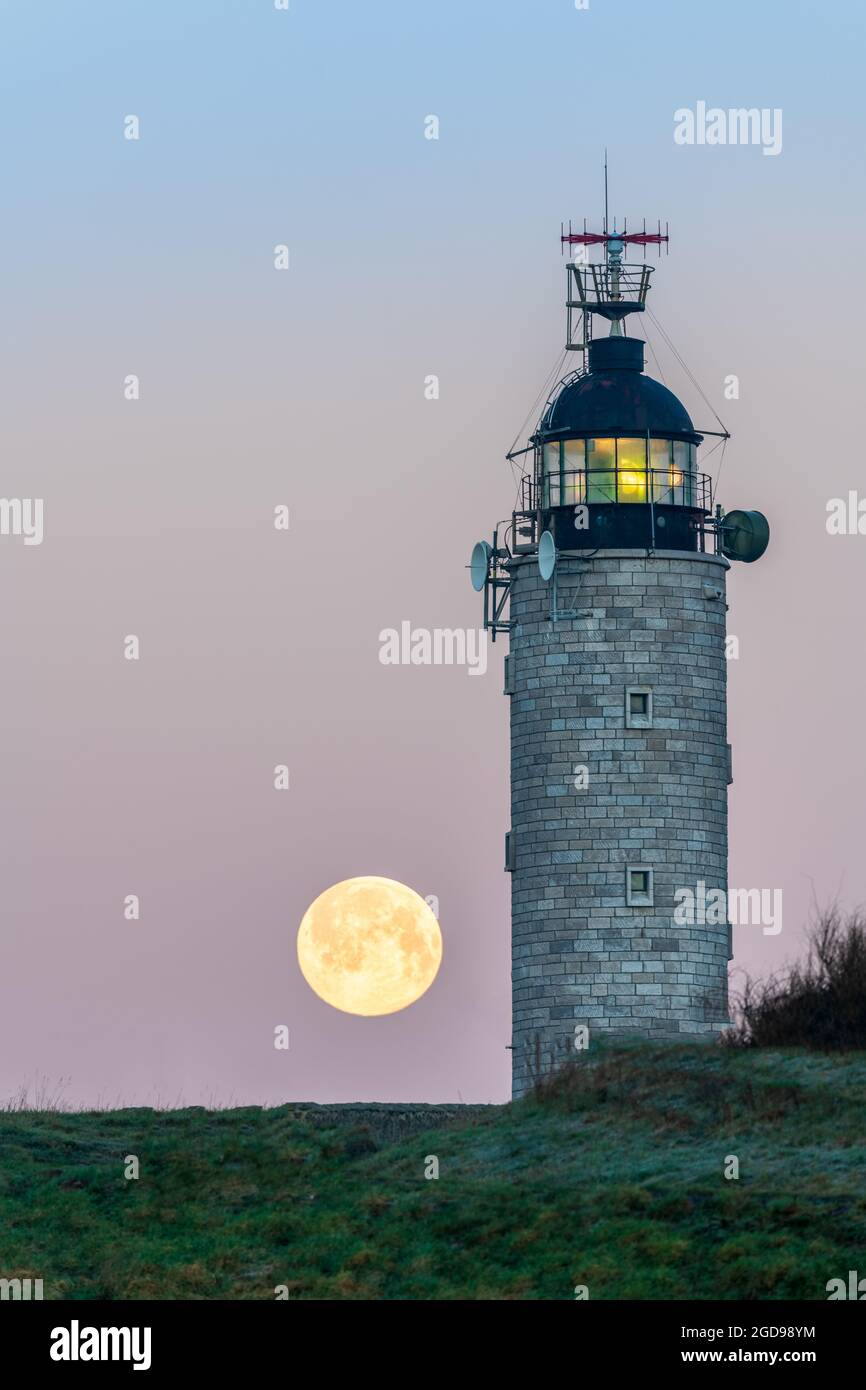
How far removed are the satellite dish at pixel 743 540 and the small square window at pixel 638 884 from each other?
7974mm

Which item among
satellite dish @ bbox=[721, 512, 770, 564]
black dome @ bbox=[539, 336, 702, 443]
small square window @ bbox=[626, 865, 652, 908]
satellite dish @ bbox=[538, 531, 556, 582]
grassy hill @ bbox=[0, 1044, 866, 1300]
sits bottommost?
grassy hill @ bbox=[0, 1044, 866, 1300]

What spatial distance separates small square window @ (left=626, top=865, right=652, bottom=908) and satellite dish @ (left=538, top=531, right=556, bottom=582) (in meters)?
6.62

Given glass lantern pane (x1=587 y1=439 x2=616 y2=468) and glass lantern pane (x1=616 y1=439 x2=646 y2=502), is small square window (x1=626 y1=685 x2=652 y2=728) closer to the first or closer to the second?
glass lantern pane (x1=616 y1=439 x2=646 y2=502)

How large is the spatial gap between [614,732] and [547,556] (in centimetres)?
408

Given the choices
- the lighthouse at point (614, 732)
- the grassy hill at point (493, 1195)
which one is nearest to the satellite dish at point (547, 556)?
the lighthouse at point (614, 732)

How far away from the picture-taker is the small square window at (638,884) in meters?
62.7

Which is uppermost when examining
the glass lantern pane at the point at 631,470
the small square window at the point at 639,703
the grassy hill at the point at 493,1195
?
the glass lantern pane at the point at 631,470

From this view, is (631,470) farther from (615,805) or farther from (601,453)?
(615,805)

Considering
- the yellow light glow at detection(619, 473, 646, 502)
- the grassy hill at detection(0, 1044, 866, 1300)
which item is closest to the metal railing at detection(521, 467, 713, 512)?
the yellow light glow at detection(619, 473, 646, 502)

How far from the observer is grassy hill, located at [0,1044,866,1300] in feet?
137

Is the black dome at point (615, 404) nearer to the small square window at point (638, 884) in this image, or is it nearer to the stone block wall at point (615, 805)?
the stone block wall at point (615, 805)
